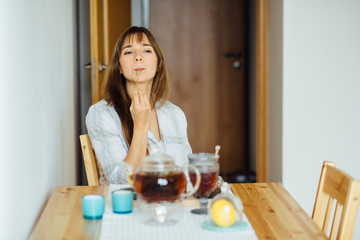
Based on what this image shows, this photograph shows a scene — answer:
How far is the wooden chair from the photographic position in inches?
42.4

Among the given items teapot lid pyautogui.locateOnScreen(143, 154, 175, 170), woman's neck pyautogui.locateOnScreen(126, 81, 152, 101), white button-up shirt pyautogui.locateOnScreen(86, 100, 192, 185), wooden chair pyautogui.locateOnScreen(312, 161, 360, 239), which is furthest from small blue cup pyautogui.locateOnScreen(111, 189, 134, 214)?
woman's neck pyautogui.locateOnScreen(126, 81, 152, 101)

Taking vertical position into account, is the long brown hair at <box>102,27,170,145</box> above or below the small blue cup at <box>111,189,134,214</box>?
above

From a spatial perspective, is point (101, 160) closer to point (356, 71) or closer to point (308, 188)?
point (308, 188)

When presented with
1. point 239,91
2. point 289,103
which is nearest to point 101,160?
point 289,103

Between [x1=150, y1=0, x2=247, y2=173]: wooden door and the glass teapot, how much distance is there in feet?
9.65

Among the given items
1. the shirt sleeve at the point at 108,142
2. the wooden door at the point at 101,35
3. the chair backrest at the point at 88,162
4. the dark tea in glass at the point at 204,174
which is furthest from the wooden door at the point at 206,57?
the dark tea in glass at the point at 204,174

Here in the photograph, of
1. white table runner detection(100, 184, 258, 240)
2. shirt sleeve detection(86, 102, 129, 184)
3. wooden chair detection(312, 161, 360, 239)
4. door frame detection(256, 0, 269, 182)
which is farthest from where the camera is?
door frame detection(256, 0, 269, 182)

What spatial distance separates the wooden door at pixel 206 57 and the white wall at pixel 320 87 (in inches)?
50.8

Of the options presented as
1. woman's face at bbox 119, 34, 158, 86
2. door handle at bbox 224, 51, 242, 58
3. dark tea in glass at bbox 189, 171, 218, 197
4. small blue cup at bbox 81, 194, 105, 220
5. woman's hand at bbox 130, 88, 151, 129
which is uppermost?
door handle at bbox 224, 51, 242, 58

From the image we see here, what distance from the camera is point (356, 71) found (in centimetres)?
266

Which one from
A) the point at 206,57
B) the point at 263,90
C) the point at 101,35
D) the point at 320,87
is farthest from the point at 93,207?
the point at 206,57

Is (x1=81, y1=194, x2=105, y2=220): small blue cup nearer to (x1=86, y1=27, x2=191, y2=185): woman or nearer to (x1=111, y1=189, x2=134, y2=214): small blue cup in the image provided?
(x1=111, y1=189, x2=134, y2=214): small blue cup

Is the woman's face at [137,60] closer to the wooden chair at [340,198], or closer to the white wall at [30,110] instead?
the white wall at [30,110]

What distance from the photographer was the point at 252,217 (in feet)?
3.74
